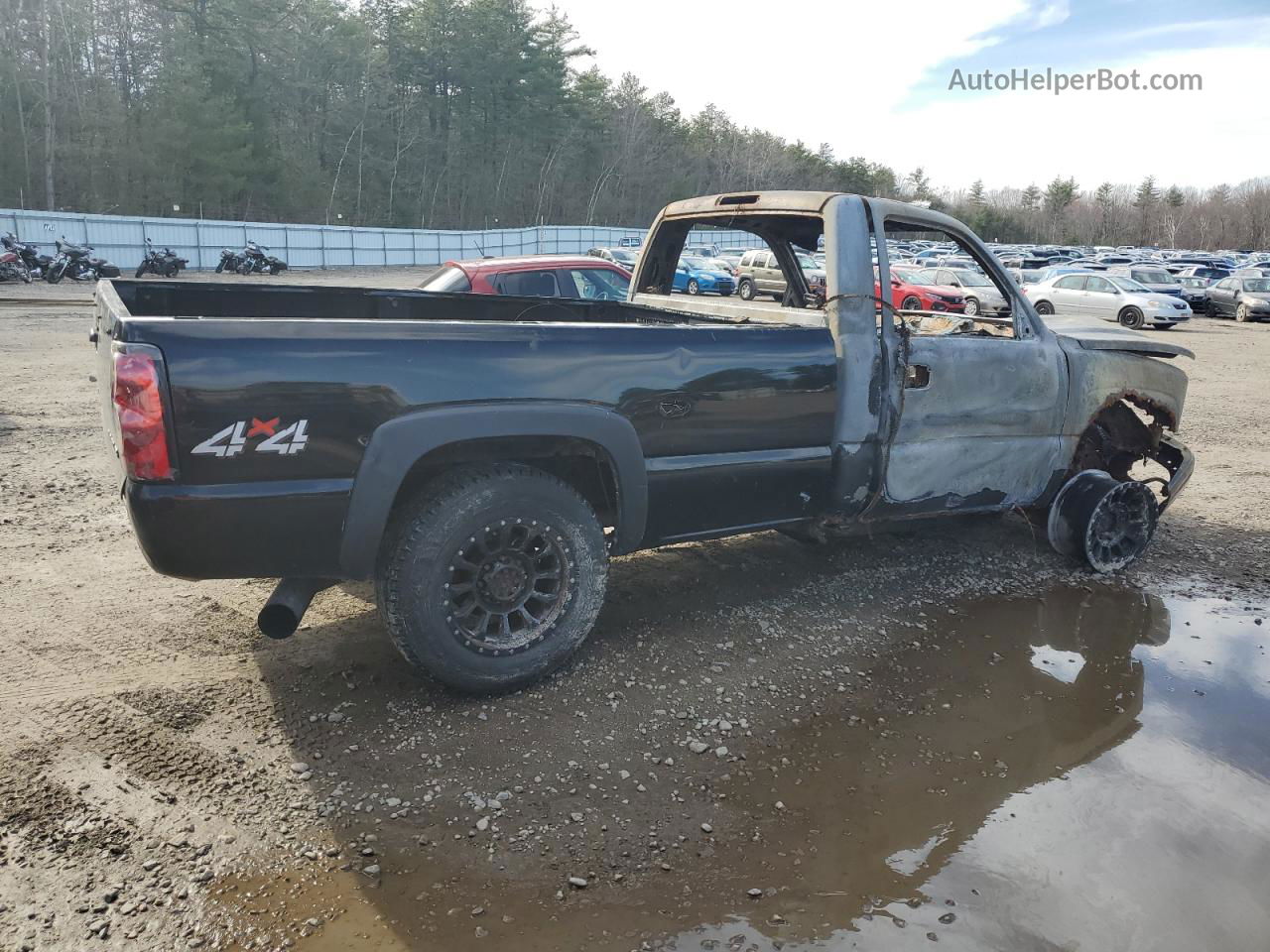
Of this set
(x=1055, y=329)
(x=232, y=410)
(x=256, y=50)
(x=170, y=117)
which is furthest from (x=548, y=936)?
(x=256, y=50)

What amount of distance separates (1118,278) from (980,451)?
79.5ft

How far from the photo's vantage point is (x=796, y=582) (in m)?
5.18

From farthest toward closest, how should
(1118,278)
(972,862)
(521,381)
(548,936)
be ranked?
(1118,278) < (521,381) < (972,862) < (548,936)

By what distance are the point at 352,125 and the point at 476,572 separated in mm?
63725

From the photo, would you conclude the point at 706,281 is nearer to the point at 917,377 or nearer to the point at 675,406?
the point at 917,377

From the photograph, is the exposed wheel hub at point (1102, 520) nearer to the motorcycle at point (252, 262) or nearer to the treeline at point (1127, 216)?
the motorcycle at point (252, 262)

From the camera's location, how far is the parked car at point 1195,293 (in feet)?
98.9

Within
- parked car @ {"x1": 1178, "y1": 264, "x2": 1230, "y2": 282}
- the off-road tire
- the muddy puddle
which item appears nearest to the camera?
the muddy puddle

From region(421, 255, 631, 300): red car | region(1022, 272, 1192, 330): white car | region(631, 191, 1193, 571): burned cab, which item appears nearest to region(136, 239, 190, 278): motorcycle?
region(421, 255, 631, 300): red car

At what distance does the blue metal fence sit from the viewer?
31.7 metres

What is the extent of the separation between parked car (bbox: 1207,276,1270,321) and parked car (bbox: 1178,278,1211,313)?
394 mm

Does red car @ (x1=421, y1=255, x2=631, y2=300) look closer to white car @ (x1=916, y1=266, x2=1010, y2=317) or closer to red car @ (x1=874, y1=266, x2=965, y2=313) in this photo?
red car @ (x1=874, y1=266, x2=965, y2=313)

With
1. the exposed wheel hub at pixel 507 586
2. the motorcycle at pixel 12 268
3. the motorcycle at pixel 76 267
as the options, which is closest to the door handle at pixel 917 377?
the exposed wheel hub at pixel 507 586

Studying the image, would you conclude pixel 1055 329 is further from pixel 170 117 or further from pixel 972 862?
pixel 170 117
